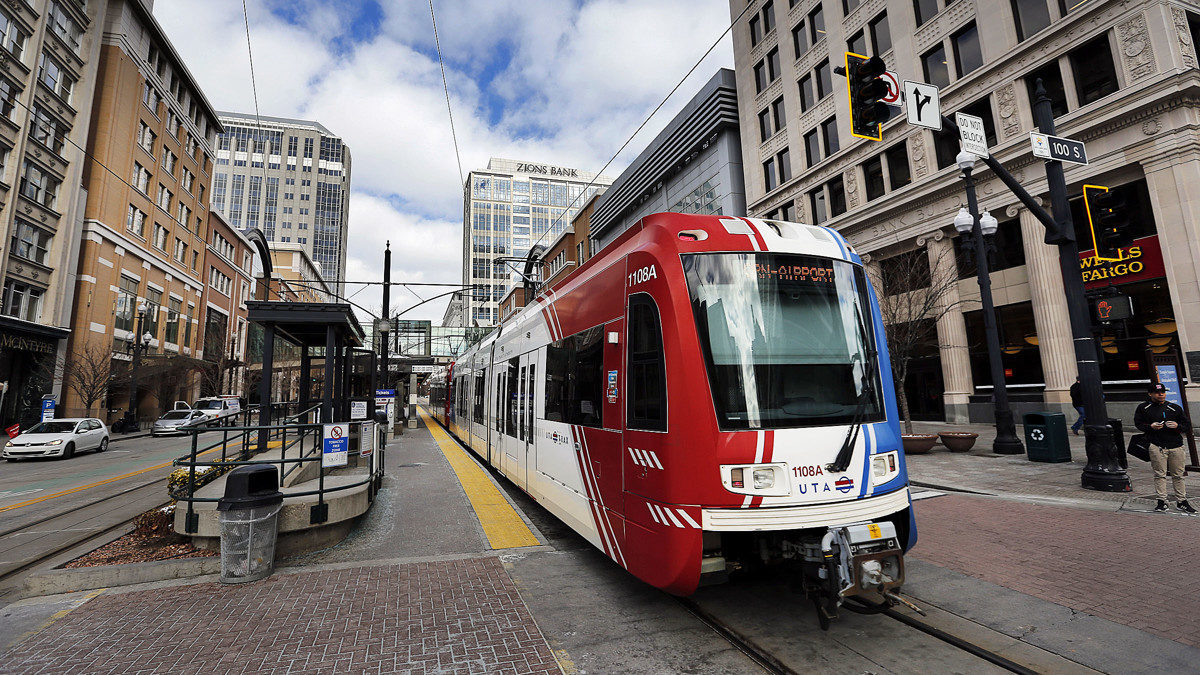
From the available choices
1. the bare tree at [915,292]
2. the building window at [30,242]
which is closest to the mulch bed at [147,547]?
the bare tree at [915,292]

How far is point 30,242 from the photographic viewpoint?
91.5ft

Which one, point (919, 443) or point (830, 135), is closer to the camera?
Result: point (919, 443)

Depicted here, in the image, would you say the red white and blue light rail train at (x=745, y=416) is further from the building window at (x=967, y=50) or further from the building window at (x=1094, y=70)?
the building window at (x=967, y=50)

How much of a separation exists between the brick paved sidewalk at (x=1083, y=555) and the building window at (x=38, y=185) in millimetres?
40584

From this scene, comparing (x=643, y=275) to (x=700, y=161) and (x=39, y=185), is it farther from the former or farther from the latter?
(x=39, y=185)

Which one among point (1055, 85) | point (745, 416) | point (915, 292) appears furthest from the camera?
point (915, 292)

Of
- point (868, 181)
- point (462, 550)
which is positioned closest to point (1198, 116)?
point (868, 181)

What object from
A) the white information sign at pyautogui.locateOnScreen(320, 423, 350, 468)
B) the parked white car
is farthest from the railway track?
the parked white car

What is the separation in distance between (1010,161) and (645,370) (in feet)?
71.0

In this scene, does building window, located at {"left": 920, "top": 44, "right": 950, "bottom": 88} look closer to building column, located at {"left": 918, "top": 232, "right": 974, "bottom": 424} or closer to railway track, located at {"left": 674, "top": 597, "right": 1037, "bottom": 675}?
building column, located at {"left": 918, "top": 232, "right": 974, "bottom": 424}

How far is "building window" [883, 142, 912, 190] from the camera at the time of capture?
2336 centimetres

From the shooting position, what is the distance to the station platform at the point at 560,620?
3674mm

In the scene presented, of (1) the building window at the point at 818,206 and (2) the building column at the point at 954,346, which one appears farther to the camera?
(1) the building window at the point at 818,206

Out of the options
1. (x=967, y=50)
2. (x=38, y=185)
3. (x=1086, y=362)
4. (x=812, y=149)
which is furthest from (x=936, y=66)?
(x=38, y=185)
